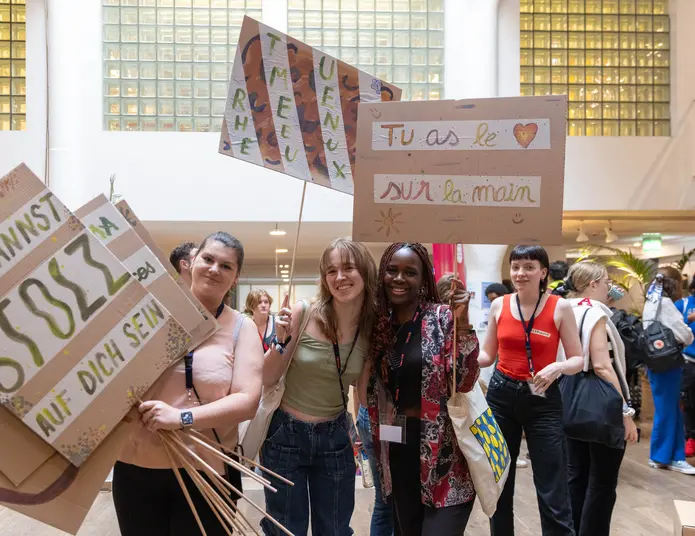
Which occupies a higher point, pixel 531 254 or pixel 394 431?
pixel 531 254

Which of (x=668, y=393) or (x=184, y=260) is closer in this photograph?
(x=184, y=260)

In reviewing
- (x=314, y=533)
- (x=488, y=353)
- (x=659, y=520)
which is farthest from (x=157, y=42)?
(x=659, y=520)

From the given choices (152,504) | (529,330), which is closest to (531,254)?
(529,330)

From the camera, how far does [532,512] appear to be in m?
3.81

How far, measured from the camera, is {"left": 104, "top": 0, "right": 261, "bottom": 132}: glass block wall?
6.31m

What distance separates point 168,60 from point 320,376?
5.26 metres

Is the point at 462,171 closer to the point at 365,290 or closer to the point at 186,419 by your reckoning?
the point at 365,290

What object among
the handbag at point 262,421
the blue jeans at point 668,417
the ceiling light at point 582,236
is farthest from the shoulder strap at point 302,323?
the ceiling light at point 582,236

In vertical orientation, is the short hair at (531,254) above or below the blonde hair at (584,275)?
above

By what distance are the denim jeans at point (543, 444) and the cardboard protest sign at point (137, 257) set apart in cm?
151

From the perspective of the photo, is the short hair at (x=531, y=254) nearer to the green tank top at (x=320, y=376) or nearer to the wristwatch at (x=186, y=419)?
the green tank top at (x=320, y=376)

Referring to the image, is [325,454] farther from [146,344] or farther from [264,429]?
[146,344]

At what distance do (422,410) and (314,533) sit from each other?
627 millimetres

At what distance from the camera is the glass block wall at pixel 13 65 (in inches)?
247
